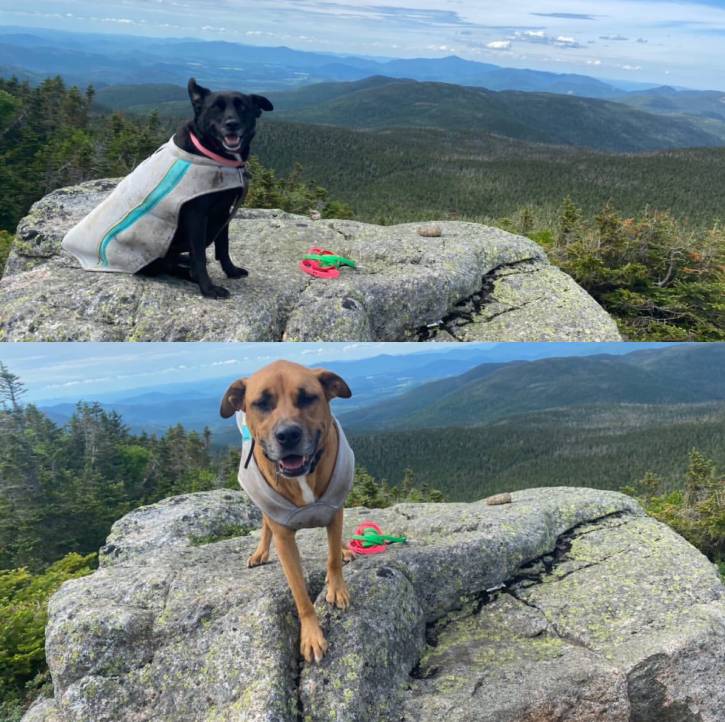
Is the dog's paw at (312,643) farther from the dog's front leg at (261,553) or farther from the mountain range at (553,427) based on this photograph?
the mountain range at (553,427)

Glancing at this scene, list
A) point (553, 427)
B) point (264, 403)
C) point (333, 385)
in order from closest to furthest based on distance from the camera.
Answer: point (264, 403) < point (333, 385) < point (553, 427)

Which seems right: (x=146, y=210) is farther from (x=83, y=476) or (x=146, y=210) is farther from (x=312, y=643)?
(x=83, y=476)

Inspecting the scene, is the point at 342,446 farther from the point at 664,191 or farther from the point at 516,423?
the point at 664,191

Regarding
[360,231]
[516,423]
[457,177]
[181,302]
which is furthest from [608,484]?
[457,177]

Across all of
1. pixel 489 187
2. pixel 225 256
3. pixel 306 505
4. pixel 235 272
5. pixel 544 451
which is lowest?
pixel 544 451

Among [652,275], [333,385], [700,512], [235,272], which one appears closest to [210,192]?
[235,272]

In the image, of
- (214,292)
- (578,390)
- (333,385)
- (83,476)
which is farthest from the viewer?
(578,390)
